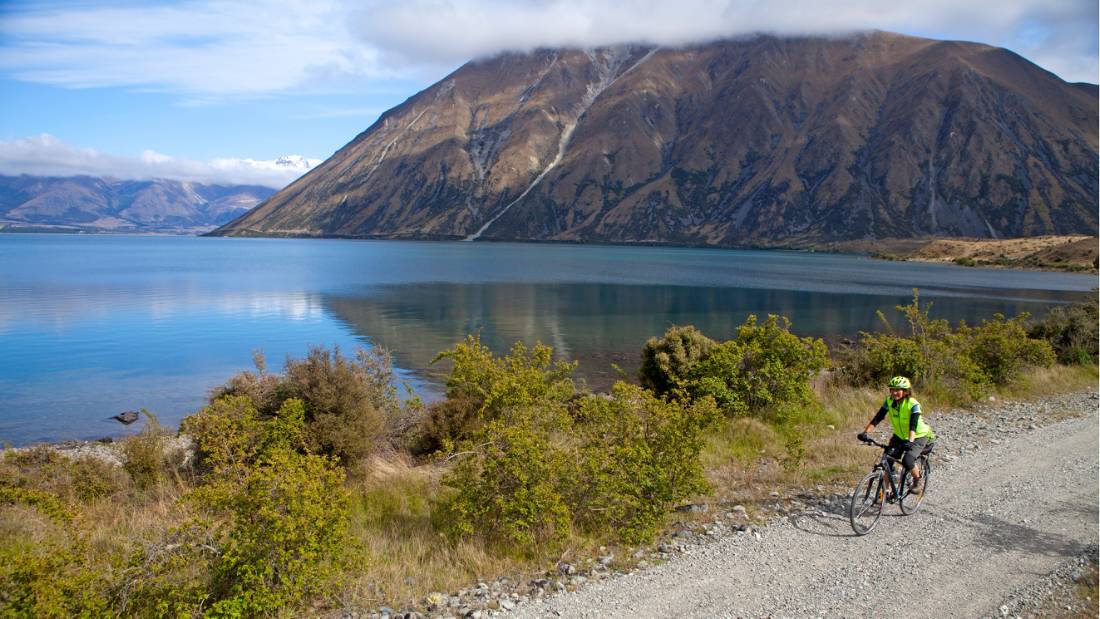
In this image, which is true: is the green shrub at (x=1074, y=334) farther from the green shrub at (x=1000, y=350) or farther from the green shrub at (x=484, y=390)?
the green shrub at (x=484, y=390)

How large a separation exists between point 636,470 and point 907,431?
4.19 metres

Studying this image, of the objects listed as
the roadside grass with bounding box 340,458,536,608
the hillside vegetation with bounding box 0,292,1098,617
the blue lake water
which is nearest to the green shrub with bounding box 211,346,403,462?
the hillside vegetation with bounding box 0,292,1098,617

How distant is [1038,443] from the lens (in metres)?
12.8

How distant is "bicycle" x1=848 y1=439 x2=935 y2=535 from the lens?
8.85m

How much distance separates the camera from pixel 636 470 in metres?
8.80

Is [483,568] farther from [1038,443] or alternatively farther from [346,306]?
[346,306]

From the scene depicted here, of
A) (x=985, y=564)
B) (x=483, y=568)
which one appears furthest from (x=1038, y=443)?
(x=483, y=568)

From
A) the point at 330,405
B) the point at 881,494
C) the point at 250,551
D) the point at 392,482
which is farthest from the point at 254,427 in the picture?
the point at 881,494

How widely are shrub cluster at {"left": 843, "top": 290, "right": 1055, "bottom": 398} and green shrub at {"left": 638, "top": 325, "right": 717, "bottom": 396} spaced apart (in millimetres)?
4632

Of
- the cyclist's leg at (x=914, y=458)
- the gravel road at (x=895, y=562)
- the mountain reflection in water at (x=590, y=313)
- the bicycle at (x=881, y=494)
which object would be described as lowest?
the mountain reflection in water at (x=590, y=313)

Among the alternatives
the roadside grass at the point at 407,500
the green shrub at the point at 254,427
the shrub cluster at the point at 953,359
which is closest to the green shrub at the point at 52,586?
the roadside grass at the point at 407,500

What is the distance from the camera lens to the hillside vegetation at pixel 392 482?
6.41 metres

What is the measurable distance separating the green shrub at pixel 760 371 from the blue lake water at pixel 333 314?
12723 mm

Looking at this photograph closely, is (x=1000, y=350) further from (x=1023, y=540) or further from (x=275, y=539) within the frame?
(x=275, y=539)
